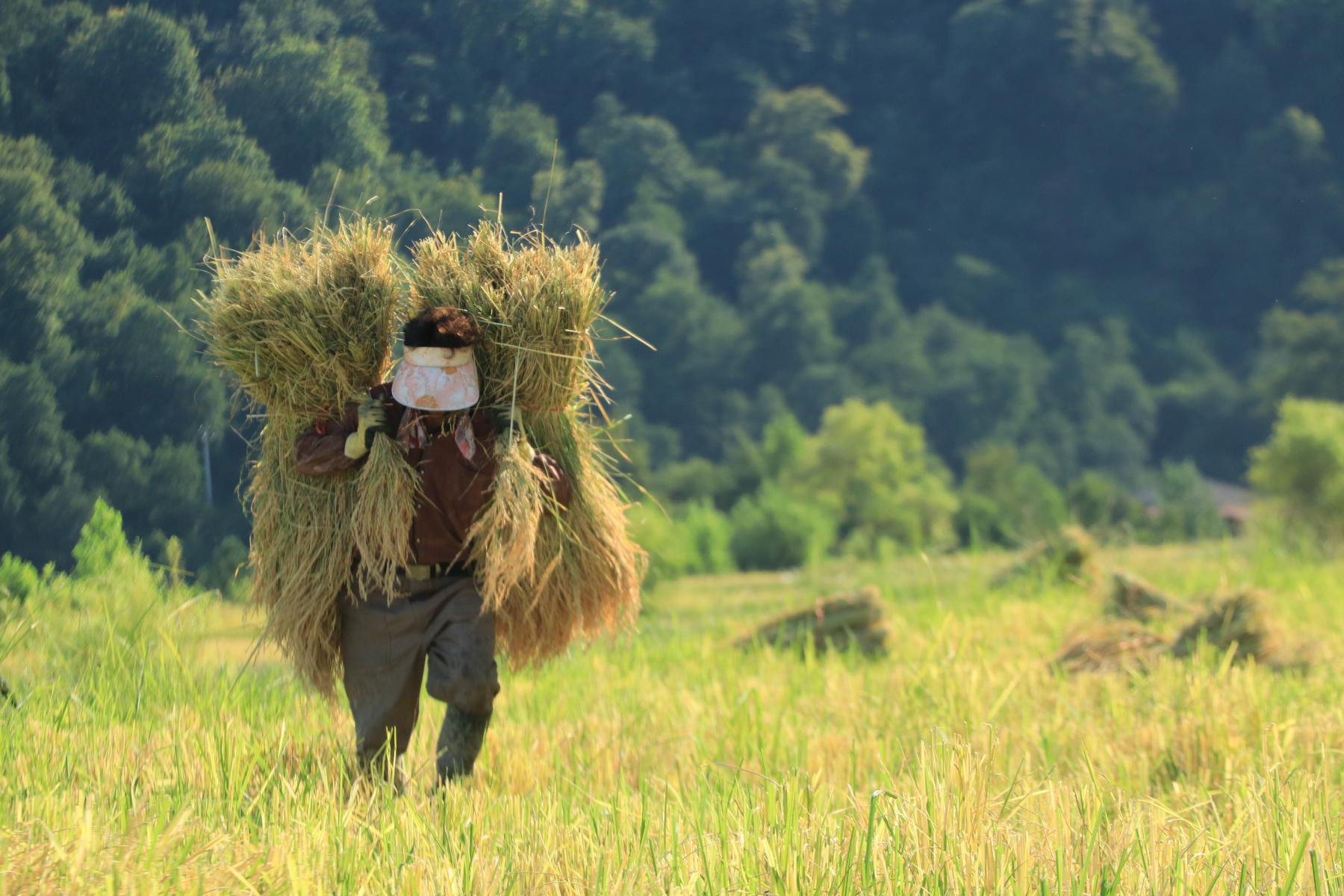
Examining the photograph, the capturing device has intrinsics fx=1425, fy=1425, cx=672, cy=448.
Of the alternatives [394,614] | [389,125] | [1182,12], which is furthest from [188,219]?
[1182,12]

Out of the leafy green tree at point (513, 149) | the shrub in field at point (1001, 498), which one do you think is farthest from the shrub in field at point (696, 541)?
the leafy green tree at point (513, 149)

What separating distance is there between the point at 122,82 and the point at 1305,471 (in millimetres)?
13143

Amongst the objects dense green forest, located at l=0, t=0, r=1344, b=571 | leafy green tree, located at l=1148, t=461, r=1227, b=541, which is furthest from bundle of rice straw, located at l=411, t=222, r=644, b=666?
leafy green tree, located at l=1148, t=461, r=1227, b=541

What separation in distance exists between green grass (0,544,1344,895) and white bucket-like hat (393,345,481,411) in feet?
3.27

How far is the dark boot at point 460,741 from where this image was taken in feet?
13.6

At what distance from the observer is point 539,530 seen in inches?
168

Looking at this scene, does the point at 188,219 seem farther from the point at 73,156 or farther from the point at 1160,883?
the point at 1160,883

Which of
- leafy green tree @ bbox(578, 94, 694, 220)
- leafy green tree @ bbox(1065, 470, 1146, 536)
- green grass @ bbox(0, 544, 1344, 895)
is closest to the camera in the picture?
green grass @ bbox(0, 544, 1344, 895)

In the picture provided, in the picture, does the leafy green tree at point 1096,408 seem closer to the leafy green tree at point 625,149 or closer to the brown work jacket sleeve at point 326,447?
the leafy green tree at point 625,149

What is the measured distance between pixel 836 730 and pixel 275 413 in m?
2.39

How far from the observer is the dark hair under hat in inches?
157

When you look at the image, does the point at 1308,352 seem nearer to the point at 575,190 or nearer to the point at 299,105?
the point at 575,190

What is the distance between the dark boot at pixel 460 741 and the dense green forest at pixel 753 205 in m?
1.14

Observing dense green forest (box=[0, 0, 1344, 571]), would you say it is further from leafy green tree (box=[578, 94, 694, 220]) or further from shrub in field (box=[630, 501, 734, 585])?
shrub in field (box=[630, 501, 734, 585])
